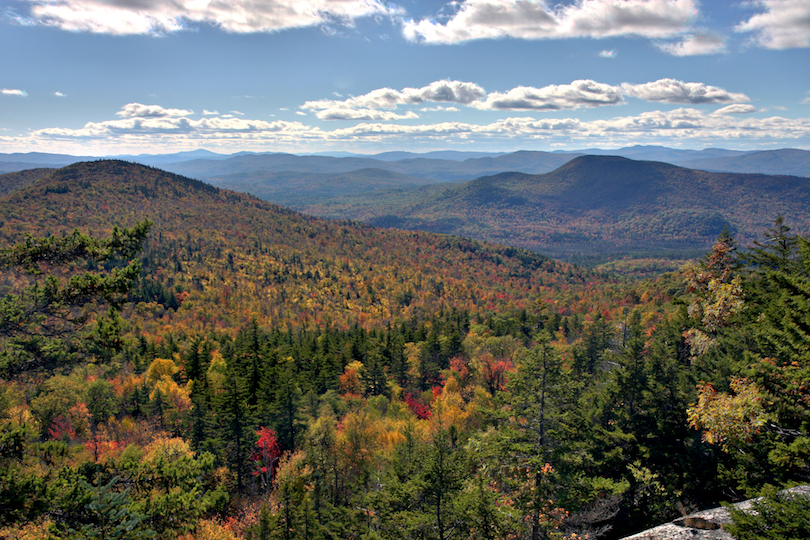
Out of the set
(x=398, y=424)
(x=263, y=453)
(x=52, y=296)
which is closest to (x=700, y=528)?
(x=52, y=296)

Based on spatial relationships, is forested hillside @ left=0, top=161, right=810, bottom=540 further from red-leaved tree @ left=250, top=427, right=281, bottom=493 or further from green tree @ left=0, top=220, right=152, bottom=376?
red-leaved tree @ left=250, top=427, right=281, bottom=493

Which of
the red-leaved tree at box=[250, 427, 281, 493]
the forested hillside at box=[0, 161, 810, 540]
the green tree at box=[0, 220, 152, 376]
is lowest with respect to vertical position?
the red-leaved tree at box=[250, 427, 281, 493]

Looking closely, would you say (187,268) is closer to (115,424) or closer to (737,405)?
(115,424)

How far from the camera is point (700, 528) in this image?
1456 centimetres

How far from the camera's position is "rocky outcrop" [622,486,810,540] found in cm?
1394

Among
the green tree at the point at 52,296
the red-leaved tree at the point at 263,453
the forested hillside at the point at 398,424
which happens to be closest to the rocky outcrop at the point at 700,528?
the forested hillside at the point at 398,424

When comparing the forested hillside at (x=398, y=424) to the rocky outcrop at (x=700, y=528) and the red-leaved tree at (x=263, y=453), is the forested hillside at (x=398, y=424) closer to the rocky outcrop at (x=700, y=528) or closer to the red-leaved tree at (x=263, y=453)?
the red-leaved tree at (x=263, y=453)

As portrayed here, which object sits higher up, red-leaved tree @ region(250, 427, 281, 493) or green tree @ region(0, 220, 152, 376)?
green tree @ region(0, 220, 152, 376)

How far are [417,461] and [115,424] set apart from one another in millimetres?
43844

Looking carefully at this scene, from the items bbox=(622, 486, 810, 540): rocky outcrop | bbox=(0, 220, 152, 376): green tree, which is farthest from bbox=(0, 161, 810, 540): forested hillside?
bbox=(622, 486, 810, 540): rocky outcrop

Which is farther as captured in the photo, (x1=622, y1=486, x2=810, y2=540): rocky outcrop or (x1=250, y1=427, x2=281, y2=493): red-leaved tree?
(x1=250, y1=427, x2=281, y2=493): red-leaved tree

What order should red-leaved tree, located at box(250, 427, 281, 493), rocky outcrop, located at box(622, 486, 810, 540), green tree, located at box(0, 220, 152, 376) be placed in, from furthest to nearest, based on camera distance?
1. red-leaved tree, located at box(250, 427, 281, 493)
2. rocky outcrop, located at box(622, 486, 810, 540)
3. green tree, located at box(0, 220, 152, 376)

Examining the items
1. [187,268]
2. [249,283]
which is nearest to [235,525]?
[249,283]

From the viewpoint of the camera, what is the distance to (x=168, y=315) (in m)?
136
